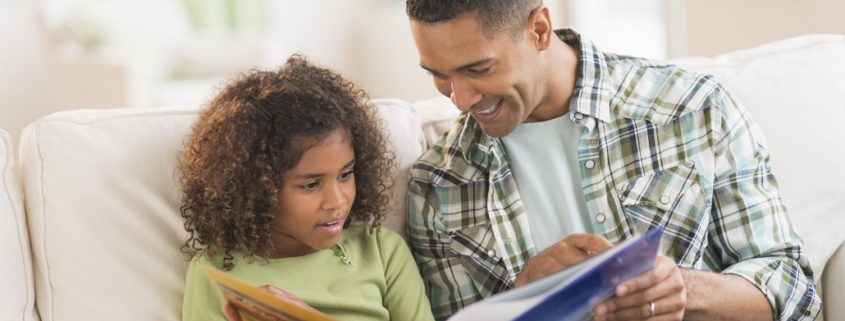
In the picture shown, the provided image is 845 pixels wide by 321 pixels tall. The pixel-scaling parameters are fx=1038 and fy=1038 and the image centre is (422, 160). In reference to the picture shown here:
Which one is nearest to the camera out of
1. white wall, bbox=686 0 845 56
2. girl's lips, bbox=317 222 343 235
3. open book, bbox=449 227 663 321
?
open book, bbox=449 227 663 321

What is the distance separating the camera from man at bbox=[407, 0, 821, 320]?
5.24 feet

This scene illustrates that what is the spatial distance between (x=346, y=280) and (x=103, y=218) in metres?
0.37

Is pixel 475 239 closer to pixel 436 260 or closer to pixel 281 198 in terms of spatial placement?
pixel 436 260

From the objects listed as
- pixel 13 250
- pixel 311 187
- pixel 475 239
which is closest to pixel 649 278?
pixel 475 239

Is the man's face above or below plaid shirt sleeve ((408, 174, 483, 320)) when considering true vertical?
above

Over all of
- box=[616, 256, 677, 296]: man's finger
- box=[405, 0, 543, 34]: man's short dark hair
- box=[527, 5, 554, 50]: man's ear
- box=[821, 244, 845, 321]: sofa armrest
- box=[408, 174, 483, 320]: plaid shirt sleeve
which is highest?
box=[405, 0, 543, 34]: man's short dark hair

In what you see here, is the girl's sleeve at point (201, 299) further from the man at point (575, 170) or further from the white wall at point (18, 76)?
the white wall at point (18, 76)

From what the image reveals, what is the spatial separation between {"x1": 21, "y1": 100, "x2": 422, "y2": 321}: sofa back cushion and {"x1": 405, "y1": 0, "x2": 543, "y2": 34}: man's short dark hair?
45 cm

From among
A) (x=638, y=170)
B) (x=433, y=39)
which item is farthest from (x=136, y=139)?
(x=638, y=170)

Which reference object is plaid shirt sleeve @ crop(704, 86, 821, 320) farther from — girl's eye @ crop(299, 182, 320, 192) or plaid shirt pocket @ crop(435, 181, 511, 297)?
girl's eye @ crop(299, 182, 320, 192)

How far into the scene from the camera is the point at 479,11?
63.1 inches

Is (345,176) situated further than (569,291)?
Yes

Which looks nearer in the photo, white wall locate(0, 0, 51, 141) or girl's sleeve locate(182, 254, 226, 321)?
girl's sleeve locate(182, 254, 226, 321)

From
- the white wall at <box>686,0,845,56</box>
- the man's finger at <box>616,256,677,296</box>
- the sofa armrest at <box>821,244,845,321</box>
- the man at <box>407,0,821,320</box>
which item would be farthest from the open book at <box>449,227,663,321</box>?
the white wall at <box>686,0,845,56</box>
